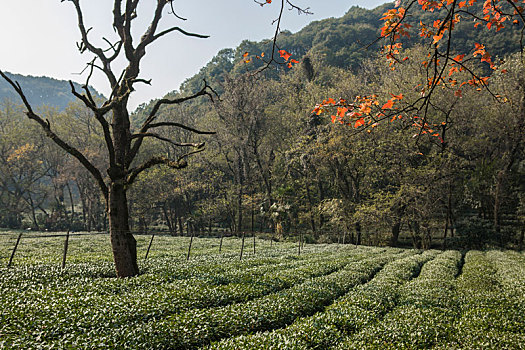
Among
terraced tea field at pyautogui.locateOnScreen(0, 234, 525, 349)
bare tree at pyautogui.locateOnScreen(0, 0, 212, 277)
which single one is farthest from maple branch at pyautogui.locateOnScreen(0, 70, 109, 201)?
terraced tea field at pyautogui.locateOnScreen(0, 234, 525, 349)

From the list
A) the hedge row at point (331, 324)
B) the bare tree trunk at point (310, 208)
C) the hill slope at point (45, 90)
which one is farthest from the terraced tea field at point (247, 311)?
the hill slope at point (45, 90)

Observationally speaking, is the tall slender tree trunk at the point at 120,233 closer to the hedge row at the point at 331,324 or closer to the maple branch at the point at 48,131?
the maple branch at the point at 48,131

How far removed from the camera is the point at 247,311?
8.76 m

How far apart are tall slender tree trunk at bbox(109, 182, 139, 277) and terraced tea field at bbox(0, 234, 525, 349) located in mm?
1036

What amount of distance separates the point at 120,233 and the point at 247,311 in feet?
22.3

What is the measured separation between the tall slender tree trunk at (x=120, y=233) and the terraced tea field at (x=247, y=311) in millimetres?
1036

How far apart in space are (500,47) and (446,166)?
1369 inches

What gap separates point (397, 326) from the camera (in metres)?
8.02

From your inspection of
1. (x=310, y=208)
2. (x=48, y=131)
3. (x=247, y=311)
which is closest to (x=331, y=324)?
(x=247, y=311)

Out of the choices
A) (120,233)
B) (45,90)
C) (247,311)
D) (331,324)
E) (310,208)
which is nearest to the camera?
(331,324)

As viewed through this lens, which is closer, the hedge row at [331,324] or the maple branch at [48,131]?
the hedge row at [331,324]

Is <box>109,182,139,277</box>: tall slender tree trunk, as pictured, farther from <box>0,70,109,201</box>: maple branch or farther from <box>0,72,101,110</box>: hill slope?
<box>0,72,101,110</box>: hill slope

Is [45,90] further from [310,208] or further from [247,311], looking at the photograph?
[247,311]

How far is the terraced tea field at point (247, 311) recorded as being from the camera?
695 centimetres
